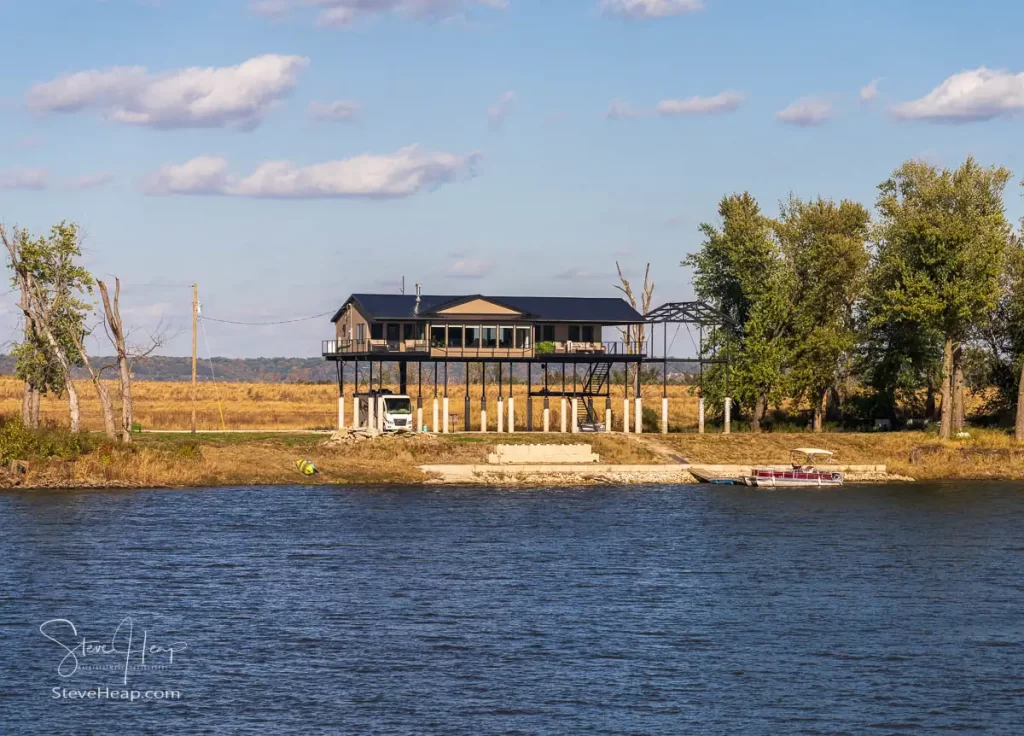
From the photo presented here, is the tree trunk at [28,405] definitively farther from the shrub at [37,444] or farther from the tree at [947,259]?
the tree at [947,259]

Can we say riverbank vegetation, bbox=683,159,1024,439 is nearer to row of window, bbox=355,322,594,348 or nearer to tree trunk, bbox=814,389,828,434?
tree trunk, bbox=814,389,828,434

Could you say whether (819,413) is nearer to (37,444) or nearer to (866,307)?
(866,307)

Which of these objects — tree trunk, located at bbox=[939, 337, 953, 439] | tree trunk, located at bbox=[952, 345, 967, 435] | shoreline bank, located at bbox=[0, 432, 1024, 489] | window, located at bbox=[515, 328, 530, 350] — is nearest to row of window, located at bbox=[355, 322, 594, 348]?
window, located at bbox=[515, 328, 530, 350]

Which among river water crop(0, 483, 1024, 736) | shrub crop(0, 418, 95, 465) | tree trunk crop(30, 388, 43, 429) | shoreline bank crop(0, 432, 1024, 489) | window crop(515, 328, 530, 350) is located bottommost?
river water crop(0, 483, 1024, 736)

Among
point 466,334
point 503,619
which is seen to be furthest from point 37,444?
point 503,619

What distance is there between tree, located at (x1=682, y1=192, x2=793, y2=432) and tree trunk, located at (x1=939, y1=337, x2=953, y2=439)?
35.2 feet


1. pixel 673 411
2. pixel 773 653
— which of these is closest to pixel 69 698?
pixel 773 653

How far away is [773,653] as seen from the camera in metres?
36.9

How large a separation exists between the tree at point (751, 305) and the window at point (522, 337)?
13.9m

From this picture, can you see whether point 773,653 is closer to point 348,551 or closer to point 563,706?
point 563,706

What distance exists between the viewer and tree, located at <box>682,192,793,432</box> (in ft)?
310

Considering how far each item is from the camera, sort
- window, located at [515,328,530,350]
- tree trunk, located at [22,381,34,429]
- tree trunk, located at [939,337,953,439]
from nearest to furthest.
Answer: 1. tree trunk, located at [22,381,34,429]
2. tree trunk, located at [939,337,953,439]
3. window, located at [515,328,530,350]

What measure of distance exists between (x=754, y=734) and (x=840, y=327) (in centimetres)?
7053

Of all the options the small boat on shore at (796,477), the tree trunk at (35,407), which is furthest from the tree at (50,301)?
the small boat on shore at (796,477)
